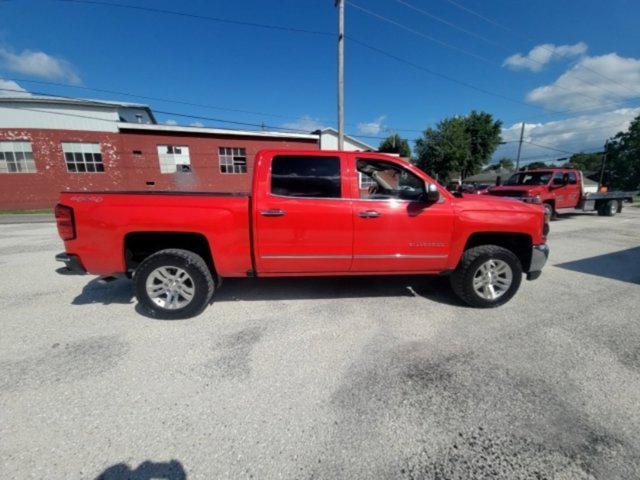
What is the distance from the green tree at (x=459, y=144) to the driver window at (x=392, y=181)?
1697 inches

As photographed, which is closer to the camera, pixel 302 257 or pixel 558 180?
pixel 302 257

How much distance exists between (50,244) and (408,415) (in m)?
9.67

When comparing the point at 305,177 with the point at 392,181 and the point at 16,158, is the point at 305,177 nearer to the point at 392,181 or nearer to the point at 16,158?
the point at 392,181

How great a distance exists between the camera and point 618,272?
5328mm

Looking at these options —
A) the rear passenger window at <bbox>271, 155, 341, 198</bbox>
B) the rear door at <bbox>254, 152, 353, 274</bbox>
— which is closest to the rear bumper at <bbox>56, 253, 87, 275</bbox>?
the rear door at <bbox>254, 152, 353, 274</bbox>

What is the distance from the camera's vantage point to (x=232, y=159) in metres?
20.7

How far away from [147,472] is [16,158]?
80.0ft

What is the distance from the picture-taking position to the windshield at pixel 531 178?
1149cm

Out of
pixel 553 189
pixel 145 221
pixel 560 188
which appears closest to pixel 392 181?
pixel 145 221

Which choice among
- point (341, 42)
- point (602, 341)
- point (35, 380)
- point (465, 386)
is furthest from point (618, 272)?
point (341, 42)

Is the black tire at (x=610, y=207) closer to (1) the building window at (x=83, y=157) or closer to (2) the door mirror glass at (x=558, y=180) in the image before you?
(2) the door mirror glass at (x=558, y=180)

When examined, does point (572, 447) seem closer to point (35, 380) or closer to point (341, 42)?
point (35, 380)

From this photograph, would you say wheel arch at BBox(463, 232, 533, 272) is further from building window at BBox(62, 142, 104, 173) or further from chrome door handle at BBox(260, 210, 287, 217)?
building window at BBox(62, 142, 104, 173)

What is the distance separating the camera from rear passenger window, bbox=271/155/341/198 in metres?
3.49
